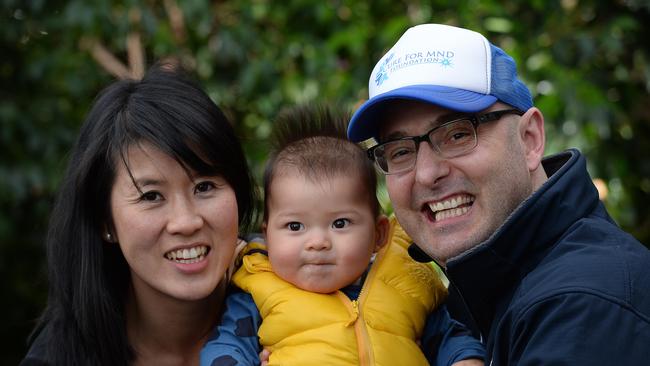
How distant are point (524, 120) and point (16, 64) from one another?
3.41m

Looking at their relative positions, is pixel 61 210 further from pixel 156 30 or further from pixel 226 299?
pixel 156 30

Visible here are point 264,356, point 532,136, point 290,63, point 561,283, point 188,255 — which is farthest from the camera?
→ point 290,63

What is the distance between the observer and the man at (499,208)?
1765mm

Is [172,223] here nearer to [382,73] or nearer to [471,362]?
[382,73]

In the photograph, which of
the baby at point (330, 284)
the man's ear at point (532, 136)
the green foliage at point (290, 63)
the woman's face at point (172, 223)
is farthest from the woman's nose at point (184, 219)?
the green foliage at point (290, 63)

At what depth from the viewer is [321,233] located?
2422mm

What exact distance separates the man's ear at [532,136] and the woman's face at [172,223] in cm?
88

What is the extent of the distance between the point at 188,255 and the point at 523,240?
0.99 m

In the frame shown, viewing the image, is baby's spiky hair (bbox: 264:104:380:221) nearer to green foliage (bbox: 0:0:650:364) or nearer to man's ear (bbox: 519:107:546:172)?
man's ear (bbox: 519:107:546:172)

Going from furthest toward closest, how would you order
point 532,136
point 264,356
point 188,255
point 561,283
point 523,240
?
1. point 188,255
2. point 264,356
3. point 532,136
4. point 523,240
5. point 561,283

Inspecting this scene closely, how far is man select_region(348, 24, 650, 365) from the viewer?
1.76 metres

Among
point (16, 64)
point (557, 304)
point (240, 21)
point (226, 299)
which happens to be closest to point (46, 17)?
point (16, 64)

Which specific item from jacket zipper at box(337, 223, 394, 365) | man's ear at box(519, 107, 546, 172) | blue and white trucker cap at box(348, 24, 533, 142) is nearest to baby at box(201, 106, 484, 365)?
jacket zipper at box(337, 223, 394, 365)

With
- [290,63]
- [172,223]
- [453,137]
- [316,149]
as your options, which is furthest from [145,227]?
[290,63]
